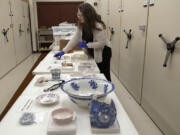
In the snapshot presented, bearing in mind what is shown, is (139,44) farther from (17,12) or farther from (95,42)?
(17,12)

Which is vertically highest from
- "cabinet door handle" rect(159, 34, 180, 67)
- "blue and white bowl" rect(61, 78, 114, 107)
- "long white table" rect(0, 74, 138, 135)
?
"cabinet door handle" rect(159, 34, 180, 67)

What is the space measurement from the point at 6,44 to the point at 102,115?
372 cm

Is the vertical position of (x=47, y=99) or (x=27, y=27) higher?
(x=27, y=27)

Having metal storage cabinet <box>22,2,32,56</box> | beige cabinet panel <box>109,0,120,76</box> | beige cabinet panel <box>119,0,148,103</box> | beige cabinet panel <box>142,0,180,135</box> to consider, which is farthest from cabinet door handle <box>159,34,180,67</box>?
metal storage cabinet <box>22,2,32,56</box>

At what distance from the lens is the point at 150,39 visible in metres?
2.14

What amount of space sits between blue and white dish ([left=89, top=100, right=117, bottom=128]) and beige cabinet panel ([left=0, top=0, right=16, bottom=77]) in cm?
331

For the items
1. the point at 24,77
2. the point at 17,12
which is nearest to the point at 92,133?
the point at 24,77

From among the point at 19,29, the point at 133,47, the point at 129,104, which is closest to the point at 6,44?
the point at 19,29

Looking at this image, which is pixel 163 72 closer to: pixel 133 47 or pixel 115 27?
pixel 133 47

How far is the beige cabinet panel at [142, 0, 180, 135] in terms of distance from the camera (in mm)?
1664

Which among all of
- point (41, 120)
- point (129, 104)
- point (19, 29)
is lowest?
point (129, 104)

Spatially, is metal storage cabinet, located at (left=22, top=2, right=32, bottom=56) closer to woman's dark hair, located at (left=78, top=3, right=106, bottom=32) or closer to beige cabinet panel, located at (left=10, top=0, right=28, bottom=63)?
beige cabinet panel, located at (left=10, top=0, right=28, bottom=63)

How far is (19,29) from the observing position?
16.1ft

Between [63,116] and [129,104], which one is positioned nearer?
[63,116]
